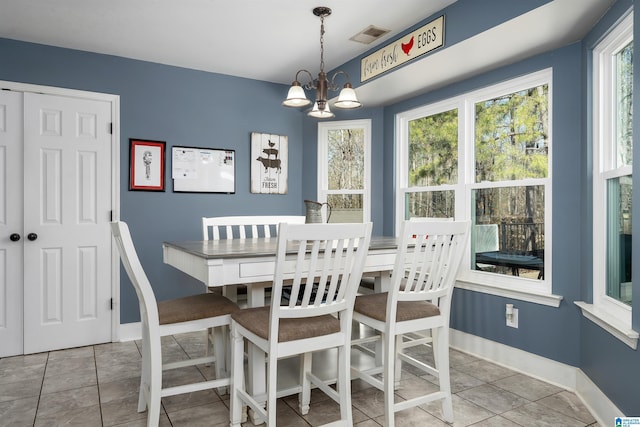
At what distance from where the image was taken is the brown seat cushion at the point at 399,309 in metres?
2.08

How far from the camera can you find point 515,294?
9.50ft

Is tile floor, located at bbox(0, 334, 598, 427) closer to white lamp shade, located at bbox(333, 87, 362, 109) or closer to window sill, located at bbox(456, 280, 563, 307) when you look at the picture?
window sill, located at bbox(456, 280, 563, 307)

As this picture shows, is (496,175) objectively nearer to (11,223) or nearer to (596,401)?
(596,401)

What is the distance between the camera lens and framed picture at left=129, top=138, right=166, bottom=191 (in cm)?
368

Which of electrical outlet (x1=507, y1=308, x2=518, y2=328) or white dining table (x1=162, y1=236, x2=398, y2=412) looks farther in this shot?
electrical outlet (x1=507, y1=308, x2=518, y2=328)

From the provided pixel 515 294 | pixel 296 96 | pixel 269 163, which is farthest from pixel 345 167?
pixel 515 294

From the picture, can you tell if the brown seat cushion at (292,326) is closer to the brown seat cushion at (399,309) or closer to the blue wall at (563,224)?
the brown seat cushion at (399,309)

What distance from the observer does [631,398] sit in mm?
1913

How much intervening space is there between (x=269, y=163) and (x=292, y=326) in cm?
274

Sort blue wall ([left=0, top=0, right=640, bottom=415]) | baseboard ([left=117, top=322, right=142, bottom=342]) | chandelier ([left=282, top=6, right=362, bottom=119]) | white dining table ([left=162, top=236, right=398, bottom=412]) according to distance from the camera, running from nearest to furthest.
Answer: white dining table ([left=162, top=236, right=398, bottom=412]) → blue wall ([left=0, top=0, right=640, bottom=415]) → chandelier ([left=282, top=6, right=362, bottom=119]) → baseboard ([left=117, top=322, right=142, bottom=342])

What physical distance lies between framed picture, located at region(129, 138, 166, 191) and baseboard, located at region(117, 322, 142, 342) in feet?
3.99

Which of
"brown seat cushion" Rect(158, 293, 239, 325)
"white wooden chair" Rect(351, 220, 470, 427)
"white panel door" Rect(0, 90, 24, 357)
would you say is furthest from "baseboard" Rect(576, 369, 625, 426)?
"white panel door" Rect(0, 90, 24, 357)

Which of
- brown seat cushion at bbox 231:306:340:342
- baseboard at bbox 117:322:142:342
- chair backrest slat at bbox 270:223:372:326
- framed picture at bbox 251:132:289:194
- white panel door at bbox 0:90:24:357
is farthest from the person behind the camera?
framed picture at bbox 251:132:289:194

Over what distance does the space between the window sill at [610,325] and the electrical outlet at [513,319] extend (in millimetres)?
443
